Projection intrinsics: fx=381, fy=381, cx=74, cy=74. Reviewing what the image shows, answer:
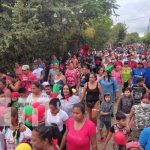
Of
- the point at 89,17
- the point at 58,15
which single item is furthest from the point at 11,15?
the point at 89,17

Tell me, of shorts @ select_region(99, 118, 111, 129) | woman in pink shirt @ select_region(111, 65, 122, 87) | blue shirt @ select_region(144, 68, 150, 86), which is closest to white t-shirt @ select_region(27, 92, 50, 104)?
shorts @ select_region(99, 118, 111, 129)

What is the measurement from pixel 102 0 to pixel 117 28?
6197cm

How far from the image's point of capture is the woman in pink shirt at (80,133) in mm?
5359

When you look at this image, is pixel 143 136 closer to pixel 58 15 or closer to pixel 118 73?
pixel 118 73

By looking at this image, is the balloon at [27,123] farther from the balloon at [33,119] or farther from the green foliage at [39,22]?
the green foliage at [39,22]

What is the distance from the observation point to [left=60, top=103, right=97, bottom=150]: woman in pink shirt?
17.6ft

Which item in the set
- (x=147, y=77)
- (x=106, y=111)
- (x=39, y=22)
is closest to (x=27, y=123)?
(x=106, y=111)

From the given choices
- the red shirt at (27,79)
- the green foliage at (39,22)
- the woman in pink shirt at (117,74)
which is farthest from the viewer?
the green foliage at (39,22)

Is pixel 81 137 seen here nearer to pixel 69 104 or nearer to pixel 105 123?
pixel 69 104

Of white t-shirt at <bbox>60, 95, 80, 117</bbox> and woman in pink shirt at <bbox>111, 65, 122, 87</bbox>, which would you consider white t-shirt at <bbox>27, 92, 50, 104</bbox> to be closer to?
white t-shirt at <bbox>60, 95, 80, 117</bbox>

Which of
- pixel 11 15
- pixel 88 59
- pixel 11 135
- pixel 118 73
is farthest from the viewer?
pixel 88 59

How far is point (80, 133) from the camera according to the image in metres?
5.36

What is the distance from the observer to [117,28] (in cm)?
8119

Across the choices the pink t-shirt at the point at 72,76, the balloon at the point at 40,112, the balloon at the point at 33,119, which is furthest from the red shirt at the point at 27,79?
the balloon at the point at 33,119
